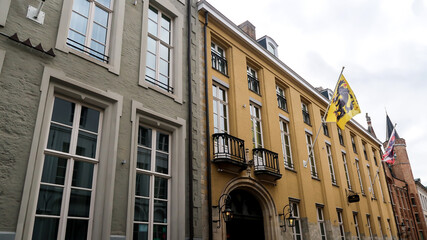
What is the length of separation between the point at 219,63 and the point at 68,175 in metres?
7.54

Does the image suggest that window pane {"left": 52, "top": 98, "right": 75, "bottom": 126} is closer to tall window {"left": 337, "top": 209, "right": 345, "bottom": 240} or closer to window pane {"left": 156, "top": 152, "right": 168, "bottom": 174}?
window pane {"left": 156, "top": 152, "right": 168, "bottom": 174}

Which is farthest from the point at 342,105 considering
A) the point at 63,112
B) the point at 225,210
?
the point at 63,112

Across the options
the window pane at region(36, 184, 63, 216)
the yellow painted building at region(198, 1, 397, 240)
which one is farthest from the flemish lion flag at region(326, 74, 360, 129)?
the window pane at region(36, 184, 63, 216)

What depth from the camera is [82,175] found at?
6.79m

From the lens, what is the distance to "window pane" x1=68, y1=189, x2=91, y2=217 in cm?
643

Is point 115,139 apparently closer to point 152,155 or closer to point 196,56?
point 152,155

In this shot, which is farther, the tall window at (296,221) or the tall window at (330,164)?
the tall window at (330,164)

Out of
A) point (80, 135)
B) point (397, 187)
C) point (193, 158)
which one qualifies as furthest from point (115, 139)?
point (397, 187)

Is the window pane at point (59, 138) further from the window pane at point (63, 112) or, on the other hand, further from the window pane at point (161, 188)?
the window pane at point (161, 188)

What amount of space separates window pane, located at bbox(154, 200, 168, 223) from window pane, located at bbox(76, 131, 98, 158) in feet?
6.50

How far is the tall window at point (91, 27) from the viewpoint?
762cm

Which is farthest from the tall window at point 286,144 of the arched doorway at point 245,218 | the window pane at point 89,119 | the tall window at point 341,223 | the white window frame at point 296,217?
the window pane at point 89,119

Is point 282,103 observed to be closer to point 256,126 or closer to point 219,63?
point 256,126

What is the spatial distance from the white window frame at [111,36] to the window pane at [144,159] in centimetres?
195
